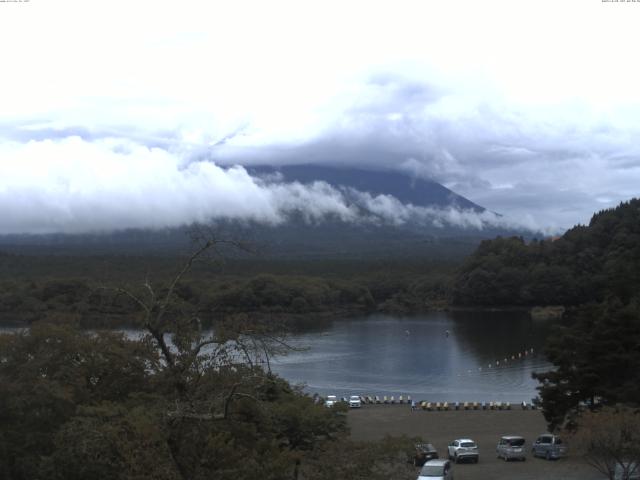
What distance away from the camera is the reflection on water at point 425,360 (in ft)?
118

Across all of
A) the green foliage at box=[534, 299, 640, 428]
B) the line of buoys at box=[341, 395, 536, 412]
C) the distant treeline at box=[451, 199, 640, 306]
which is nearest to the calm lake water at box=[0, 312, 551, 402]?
the line of buoys at box=[341, 395, 536, 412]

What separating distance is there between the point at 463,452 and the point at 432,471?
3.87m

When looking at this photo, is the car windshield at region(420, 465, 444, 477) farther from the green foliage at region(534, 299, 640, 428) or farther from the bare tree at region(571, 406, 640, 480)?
the green foliage at region(534, 299, 640, 428)

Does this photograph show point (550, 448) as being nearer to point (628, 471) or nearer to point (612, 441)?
point (628, 471)

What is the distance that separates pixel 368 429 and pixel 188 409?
58.6 ft

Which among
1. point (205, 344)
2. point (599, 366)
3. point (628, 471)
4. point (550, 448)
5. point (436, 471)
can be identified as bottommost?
point (550, 448)

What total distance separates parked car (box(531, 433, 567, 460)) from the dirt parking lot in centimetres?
18

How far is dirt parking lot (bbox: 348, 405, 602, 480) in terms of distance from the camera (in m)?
16.7

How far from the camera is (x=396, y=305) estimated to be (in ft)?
241

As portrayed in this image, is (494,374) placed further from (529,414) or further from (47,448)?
(47,448)

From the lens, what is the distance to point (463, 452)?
18359 millimetres

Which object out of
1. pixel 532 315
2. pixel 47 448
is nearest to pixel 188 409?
pixel 47 448

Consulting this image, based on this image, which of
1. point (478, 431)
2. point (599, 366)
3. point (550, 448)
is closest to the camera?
point (550, 448)

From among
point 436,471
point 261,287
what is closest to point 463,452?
point 436,471
